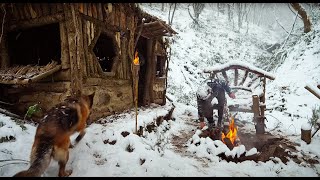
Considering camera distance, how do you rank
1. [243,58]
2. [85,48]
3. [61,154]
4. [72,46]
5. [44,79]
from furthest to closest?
[243,58] < [44,79] < [85,48] < [72,46] < [61,154]

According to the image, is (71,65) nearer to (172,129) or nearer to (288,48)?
(172,129)

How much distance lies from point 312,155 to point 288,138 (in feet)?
4.85

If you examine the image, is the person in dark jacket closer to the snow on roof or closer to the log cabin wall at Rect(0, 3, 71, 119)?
the snow on roof

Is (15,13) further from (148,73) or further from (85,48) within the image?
(148,73)

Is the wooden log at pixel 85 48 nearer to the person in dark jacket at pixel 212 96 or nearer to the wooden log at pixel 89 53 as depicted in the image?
the wooden log at pixel 89 53

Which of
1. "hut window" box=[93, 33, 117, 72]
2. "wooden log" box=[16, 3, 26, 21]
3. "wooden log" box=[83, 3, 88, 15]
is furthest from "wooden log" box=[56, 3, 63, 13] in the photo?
"hut window" box=[93, 33, 117, 72]

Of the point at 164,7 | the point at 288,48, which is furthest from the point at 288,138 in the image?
the point at 164,7

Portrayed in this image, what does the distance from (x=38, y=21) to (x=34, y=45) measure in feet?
8.09

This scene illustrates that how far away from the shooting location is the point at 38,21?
20.4 ft

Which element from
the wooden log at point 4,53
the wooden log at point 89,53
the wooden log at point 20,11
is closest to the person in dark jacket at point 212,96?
the wooden log at point 89,53

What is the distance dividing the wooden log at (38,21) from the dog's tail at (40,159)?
395 centimetres

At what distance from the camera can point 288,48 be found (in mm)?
16906

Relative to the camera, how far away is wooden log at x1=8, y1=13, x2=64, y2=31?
5823 millimetres

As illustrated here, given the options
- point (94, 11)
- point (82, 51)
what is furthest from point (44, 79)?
point (94, 11)
